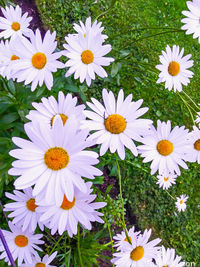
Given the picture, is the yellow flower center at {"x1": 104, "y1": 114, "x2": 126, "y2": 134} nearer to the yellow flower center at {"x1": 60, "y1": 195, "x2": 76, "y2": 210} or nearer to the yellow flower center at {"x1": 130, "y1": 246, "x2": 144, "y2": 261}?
the yellow flower center at {"x1": 60, "y1": 195, "x2": 76, "y2": 210}

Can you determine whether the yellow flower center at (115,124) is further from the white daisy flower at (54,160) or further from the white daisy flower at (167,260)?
the white daisy flower at (167,260)

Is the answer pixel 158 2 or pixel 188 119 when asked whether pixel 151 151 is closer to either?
pixel 188 119

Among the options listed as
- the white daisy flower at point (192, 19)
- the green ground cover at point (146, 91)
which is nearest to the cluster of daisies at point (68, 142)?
the white daisy flower at point (192, 19)

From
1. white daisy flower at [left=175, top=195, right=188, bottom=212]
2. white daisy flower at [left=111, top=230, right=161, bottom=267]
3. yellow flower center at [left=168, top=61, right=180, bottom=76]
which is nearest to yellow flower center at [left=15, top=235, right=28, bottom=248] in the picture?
white daisy flower at [left=111, top=230, right=161, bottom=267]

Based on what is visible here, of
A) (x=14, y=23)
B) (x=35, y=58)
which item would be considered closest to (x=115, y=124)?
(x=35, y=58)

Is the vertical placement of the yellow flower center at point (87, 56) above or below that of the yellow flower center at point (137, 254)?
above

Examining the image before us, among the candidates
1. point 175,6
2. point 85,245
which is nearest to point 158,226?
Answer: point 85,245

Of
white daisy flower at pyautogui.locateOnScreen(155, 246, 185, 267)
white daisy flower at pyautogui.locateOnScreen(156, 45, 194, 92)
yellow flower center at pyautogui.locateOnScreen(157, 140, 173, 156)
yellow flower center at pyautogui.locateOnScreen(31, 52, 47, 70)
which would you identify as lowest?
white daisy flower at pyautogui.locateOnScreen(155, 246, 185, 267)
